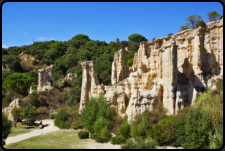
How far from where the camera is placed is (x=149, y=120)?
18.8 meters

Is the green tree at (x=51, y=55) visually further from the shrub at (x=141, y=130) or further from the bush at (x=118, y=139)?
the shrub at (x=141, y=130)

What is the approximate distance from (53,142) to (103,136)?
4.94 metres

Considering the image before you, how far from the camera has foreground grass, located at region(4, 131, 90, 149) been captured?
17812mm

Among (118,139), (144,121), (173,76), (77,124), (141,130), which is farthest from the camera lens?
(77,124)

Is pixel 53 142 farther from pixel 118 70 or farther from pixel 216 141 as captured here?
pixel 118 70

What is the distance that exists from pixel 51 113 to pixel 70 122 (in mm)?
7898

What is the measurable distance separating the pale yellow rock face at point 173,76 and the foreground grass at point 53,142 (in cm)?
541

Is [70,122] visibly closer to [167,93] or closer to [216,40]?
[167,93]

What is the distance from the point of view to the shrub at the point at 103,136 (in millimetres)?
18750

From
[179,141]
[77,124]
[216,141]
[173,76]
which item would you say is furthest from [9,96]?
[216,141]

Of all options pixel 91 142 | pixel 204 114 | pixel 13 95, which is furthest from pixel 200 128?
pixel 13 95

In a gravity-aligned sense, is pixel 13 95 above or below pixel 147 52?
below

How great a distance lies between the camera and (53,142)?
63.7 ft

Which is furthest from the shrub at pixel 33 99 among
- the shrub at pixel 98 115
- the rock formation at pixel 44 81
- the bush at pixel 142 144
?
the bush at pixel 142 144
